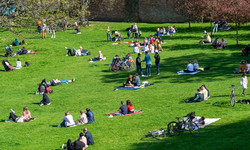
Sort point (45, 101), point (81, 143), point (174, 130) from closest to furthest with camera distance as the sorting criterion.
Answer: point (81, 143) → point (174, 130) → point (45, 101)

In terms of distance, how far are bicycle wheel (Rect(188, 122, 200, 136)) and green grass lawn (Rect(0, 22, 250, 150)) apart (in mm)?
322

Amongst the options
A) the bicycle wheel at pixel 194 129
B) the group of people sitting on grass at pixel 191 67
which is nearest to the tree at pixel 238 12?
the group of people sitting on grass at pixel 191 67

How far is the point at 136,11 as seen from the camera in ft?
241

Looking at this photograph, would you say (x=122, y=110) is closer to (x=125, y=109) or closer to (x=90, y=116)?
(x=125, y=109)

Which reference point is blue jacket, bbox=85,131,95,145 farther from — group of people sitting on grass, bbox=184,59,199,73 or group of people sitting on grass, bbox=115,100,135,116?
group of people sitting on grass, bbox=184,59,199,73

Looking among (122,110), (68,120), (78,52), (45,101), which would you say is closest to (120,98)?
(122,110)

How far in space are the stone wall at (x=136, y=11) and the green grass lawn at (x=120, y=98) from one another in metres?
14.2

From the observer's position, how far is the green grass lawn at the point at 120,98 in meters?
20.8

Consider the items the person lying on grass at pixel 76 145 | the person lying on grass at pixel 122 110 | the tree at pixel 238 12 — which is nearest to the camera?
the person lying on grass at pixel 76 145

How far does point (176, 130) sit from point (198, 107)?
483 cm

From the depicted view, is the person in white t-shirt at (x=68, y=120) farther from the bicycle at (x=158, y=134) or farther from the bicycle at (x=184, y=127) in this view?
the bicycle at (x=184, y=127)

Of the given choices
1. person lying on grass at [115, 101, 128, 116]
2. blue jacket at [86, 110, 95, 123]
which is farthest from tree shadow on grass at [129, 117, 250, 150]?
person lying on grass at [115, 101, 128, 116]

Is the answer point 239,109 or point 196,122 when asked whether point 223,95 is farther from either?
point 196,122

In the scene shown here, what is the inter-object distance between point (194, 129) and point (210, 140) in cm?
179
